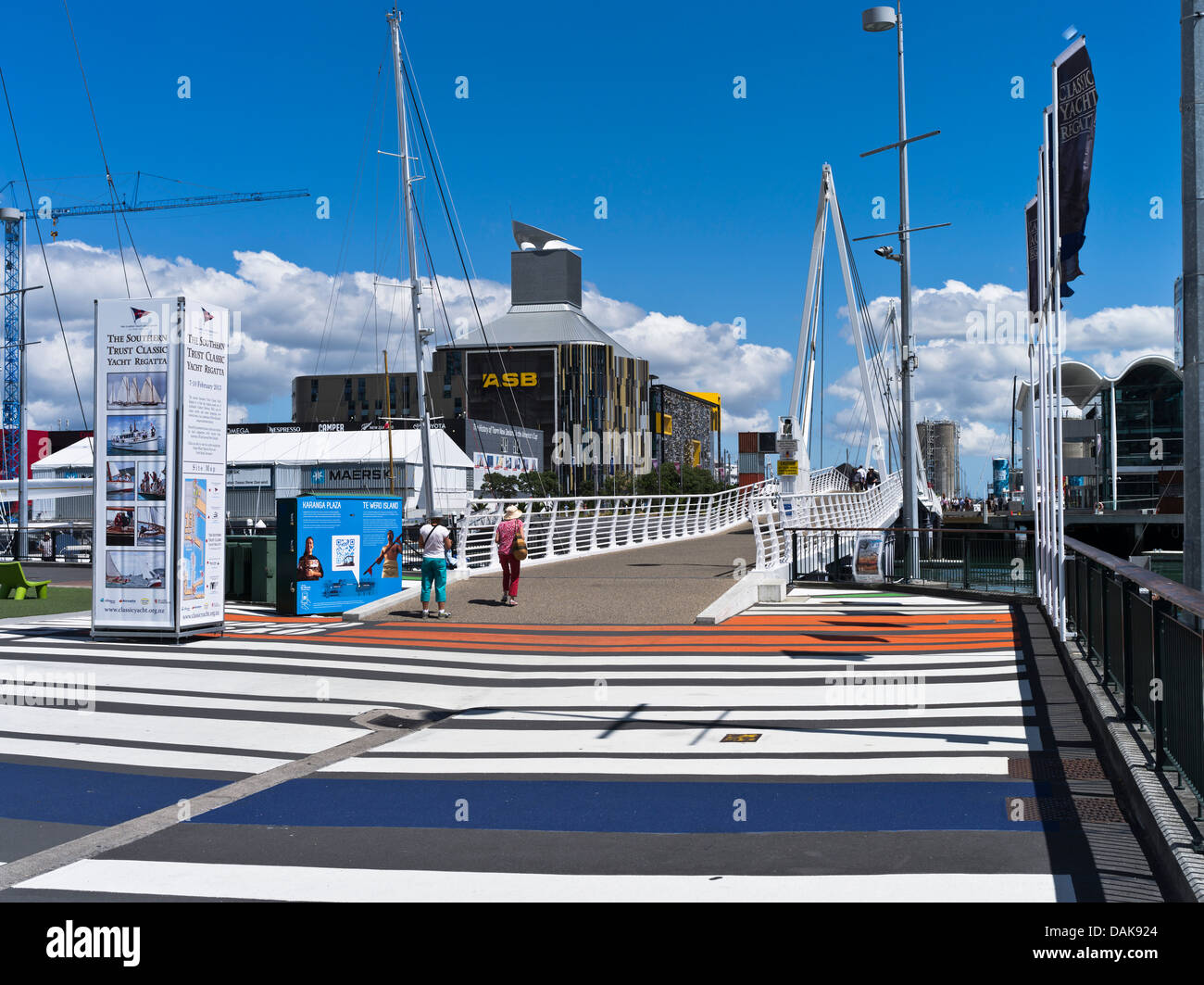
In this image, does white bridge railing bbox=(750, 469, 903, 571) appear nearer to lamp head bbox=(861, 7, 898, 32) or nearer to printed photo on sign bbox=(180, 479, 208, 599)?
printed photo on sign bbox=(180, 479, 208, 599)

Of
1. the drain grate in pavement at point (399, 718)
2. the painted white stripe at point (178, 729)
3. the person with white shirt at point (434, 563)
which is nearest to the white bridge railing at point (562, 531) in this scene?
the person with white shirt at point (434, 563)

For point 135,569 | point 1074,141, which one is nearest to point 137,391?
point 135,569

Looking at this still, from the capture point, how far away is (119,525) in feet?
48.8

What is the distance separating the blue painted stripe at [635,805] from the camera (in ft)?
21.8

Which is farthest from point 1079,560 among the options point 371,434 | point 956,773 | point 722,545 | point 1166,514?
point 371,434

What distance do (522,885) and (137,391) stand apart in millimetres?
11114

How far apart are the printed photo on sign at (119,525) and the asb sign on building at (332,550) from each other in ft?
10.8

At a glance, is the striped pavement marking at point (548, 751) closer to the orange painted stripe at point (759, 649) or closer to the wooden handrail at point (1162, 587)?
the orange painted stripe at point (759, 649)

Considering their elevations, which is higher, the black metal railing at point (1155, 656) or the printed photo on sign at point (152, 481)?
the printed photo on sign at point (152, 481)

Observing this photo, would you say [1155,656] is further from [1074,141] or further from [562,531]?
[562,531]

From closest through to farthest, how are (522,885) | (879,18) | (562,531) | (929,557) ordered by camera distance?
(522,885) → (929,557) → (879,18) → (562,531)

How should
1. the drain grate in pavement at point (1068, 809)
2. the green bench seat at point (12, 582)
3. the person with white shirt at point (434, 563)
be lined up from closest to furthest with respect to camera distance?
the drain grate in pavement at point (1068, 809) → the person with white shirt at point (434, 563) → the green bench seat at point (12, 582)

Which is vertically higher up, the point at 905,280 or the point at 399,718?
the point at 905,280
